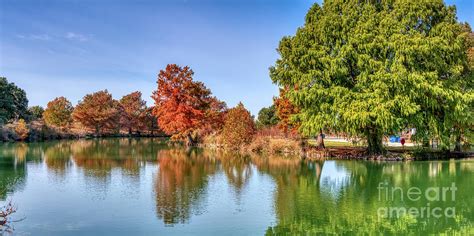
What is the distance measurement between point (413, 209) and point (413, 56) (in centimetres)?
1515

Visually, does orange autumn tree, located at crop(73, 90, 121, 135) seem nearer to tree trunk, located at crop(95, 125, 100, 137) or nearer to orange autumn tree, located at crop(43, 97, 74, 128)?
tree trunk, located at crop(95, 125, 100, 137)

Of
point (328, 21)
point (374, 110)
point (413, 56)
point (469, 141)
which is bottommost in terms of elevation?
point (469, 141)

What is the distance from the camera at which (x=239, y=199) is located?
14984 mm

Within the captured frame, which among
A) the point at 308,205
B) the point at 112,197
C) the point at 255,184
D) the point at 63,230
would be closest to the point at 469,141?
the point at 255,184

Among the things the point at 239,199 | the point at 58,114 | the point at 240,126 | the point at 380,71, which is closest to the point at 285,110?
the point at 240,126

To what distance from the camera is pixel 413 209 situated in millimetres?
13438

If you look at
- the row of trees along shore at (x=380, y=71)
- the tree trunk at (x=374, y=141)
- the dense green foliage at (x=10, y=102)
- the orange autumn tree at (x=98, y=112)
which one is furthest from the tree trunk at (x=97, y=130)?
the tree trunk at (x=374, y=141)

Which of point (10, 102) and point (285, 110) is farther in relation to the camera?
point (10, 102)

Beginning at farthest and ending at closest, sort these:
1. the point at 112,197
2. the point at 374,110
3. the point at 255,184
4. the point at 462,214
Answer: the point at 374,110, the point at 255,184, the point at 112,197, the point at 462,214

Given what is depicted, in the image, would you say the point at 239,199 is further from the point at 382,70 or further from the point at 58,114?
the point at 58,114

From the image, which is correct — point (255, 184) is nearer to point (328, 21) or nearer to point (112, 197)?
point (112, 197)

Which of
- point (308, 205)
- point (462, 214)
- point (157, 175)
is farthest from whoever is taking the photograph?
point (157, 175)

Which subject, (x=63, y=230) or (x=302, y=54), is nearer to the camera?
(x=63, y=230)

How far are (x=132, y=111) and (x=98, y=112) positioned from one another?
7270mm
